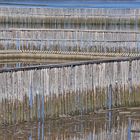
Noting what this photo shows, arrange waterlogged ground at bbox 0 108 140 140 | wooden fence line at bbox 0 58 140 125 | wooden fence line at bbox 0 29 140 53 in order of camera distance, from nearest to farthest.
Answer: waterlogged ground at bbox 0 108 140 140
wooden fence line at bbox 0 58 140 125
wooden fence line at bbox 0 29 140 53

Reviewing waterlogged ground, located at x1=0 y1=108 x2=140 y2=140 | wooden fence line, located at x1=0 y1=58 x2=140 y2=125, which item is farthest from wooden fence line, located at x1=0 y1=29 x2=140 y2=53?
waterlogged ground, located at x1=0 y1=108 x2=140 y2=140

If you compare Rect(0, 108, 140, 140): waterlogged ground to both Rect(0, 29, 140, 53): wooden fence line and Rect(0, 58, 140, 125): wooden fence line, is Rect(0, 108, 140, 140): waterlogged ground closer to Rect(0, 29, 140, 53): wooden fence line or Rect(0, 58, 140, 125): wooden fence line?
Rect(0, 58, 140, 125): wooden fence line

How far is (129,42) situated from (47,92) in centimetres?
1584

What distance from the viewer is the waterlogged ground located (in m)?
24.2

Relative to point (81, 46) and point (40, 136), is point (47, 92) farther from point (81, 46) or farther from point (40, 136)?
point (81, 46)

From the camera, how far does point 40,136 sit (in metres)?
24.3

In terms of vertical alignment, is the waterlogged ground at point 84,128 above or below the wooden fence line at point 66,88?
below

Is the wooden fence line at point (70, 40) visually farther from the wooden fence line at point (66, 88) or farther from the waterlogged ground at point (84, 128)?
the waterlogged ground at point (84, 128)

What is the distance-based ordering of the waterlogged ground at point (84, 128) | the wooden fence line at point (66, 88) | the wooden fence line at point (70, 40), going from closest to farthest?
the waterlogged ground at point (84, 128) < the wooden fence line at point (66, 88) < the wooden fence line at point (70, 40)

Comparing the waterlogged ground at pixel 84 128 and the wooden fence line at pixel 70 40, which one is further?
the wooden fence line at pixel 70 40

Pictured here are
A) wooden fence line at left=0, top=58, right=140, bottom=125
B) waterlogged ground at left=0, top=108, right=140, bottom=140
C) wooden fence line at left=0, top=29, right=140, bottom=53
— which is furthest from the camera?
wooden fence line at left=0, top=29, right=140, bottom=53

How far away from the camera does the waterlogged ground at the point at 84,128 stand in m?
24.2

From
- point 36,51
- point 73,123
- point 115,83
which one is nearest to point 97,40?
point 36,51

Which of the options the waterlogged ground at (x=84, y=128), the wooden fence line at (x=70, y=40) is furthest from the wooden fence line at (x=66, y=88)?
the wooden fence line at (x=70, y=40)
